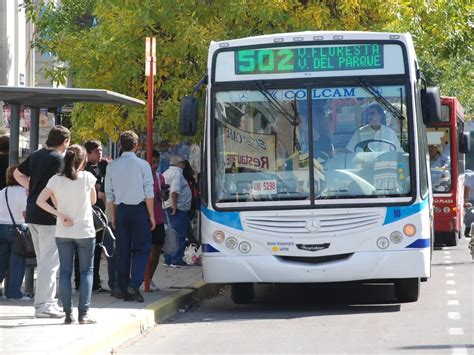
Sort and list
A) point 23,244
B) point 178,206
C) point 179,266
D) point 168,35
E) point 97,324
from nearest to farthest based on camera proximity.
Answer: point 97,324
point 23,244
point 179,266
point 178,206
point 168,35

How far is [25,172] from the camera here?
1326cm

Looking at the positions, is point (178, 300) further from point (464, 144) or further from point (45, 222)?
point (464, 144)

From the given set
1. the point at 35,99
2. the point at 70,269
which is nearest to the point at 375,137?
the point at 35,99

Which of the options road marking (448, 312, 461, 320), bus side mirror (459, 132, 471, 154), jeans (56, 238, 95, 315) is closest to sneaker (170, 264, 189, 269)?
road marking (448, 312, 461, 320)

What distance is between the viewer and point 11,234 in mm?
14414

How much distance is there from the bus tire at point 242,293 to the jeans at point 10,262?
261 cm

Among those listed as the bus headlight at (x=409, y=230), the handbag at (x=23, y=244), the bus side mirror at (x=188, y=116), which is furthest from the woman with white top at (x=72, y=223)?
the bus headlight at (x=409, y=230)

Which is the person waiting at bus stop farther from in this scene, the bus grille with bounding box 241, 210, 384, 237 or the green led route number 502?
the bus grille with bounding box 241, 210, 384, 237

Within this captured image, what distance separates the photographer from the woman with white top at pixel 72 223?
12250 millimetres

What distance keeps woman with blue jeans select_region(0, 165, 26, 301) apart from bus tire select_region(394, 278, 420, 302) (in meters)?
4.26

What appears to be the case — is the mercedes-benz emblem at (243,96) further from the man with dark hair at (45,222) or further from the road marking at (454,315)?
the road marking at (454,315)

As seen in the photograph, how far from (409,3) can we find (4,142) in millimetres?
9822

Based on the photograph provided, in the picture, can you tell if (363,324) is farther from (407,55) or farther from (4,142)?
(4,142)

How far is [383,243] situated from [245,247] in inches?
61.2
